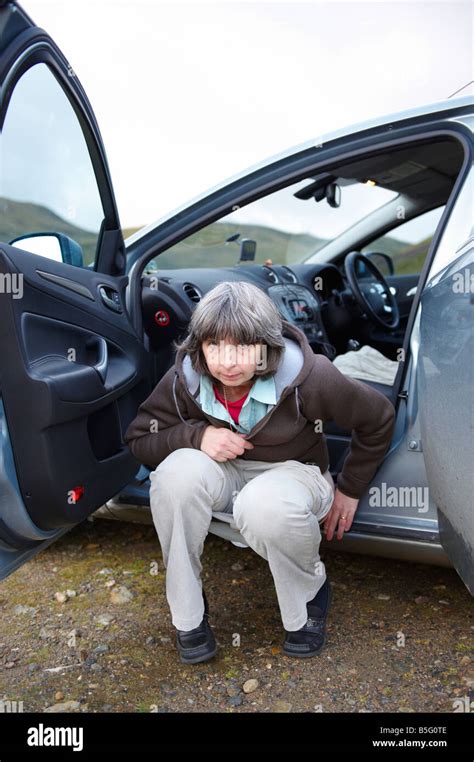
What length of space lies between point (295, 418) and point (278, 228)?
1.43 m

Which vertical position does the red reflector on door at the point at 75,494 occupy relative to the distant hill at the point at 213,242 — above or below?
below

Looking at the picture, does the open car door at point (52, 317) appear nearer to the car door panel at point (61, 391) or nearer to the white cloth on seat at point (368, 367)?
the car door panel at point (61, 391)

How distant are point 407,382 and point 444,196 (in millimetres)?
1643

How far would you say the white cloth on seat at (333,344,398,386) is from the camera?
287 cm

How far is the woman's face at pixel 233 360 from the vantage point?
6.10 feet

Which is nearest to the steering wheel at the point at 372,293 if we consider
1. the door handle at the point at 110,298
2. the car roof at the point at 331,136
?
the car roof at the point at 331,136

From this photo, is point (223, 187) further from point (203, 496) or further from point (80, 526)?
point (80, 526)

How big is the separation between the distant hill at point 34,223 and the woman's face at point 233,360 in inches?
22.1

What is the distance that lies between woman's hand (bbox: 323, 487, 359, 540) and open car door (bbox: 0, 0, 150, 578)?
64cm

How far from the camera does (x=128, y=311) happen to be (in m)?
2.47

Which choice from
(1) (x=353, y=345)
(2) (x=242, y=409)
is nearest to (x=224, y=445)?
(2) (x=242, y=409)

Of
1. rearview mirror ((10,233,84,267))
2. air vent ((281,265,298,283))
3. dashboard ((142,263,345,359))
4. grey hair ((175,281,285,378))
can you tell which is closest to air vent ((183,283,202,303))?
dashboard ((142,263,345,359))
